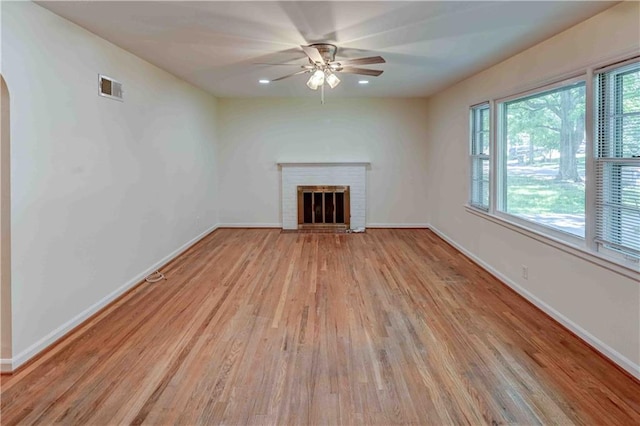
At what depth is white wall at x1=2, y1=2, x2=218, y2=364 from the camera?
2.71 meters

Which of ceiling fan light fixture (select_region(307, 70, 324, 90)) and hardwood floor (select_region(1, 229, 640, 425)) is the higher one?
ceiling fan light fixture (select_region(307, 70, 324, 90))

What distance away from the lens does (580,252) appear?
122 inches

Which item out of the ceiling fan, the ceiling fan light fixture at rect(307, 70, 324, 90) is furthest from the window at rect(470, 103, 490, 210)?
the ceiling fan light fixture at rect(307, 70, 324, 90)

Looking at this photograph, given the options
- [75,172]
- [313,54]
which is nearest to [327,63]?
[313,54]

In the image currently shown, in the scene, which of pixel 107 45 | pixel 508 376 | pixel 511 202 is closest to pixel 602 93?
pixel 511 202

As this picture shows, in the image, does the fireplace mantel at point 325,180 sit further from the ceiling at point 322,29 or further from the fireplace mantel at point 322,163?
the ceiling at point 322,29

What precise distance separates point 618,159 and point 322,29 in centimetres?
239

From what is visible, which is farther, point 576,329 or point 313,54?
point 313,54

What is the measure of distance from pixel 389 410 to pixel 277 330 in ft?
4.21

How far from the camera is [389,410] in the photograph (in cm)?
222

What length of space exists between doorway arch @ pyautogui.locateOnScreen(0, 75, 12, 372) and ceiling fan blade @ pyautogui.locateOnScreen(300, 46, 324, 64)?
212 cm

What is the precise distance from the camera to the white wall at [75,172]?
106 inches

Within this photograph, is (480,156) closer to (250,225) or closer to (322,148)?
(322,148)

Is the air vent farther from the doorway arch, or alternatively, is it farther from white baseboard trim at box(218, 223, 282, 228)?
white baseboard trim at box(218, 223, 282, 228)
